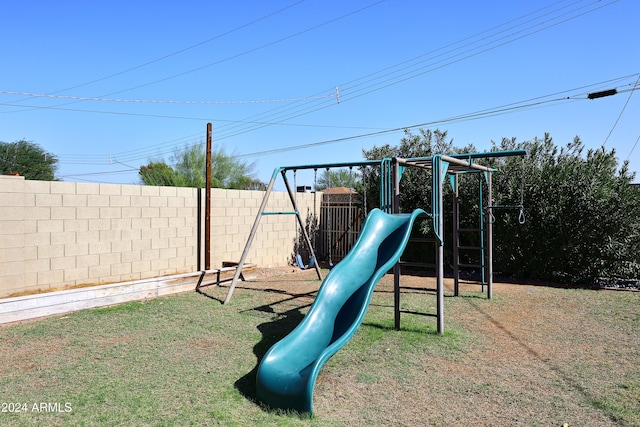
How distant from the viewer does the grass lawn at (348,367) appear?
3180 millimetres

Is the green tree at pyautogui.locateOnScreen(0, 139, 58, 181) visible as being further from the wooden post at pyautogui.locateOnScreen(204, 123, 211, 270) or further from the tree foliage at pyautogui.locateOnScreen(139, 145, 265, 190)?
the wooden post at pyautogui.locateOnScreen(204, 123, 211, 270)

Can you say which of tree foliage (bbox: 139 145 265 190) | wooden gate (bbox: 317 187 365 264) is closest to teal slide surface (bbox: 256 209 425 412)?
wooden gate (bbox: 317 187 365 264)

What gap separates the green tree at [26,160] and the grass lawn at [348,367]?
25.6m

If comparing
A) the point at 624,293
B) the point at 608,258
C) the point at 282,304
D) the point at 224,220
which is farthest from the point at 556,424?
the point at 224,220

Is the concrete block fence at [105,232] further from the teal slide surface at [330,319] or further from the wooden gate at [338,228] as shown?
the teal slide surface at [330,319]

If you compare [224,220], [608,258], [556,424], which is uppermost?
[224,220]

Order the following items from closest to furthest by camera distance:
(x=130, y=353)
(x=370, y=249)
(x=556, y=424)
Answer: (x=556, y=424), (x=130, y=353), (x=370, y=249)

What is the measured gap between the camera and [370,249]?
494 cm

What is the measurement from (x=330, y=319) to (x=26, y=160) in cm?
2957

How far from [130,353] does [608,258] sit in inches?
302

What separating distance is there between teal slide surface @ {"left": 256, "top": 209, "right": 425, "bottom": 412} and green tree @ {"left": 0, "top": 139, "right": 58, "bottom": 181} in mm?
27132

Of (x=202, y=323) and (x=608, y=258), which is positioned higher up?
(x=608, y=258)

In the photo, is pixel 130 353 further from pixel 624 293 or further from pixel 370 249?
pixel 624 293

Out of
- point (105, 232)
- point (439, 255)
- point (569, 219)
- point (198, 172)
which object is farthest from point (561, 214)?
point (198, 172)
